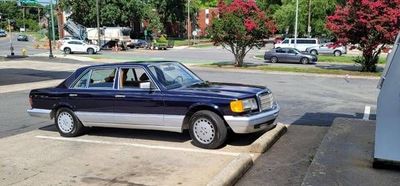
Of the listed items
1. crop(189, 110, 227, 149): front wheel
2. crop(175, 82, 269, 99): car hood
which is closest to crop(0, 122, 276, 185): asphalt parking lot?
crop(189, 110, 227, 149): front wheel

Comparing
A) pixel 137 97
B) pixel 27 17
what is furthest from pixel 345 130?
pixel 27 17

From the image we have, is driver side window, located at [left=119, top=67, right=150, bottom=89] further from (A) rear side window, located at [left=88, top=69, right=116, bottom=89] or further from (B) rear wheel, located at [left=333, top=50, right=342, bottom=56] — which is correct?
(B) rear wheel, located at [left=333, top=50, right=342, bottom=56]

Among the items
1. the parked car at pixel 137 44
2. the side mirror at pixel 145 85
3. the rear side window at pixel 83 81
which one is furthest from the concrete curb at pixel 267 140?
the parked car at pixel 137 44

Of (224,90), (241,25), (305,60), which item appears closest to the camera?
(224,90)

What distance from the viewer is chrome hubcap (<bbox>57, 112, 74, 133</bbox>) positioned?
8.68 m

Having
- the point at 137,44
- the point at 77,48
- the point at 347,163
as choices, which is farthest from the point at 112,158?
the point at 137,44

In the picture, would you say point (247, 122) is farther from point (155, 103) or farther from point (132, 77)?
point (132, 77)

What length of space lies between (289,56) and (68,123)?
31.3 meters

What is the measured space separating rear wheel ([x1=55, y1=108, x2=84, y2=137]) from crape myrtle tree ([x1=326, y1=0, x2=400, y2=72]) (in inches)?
796

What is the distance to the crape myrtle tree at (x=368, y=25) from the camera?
24484 mm

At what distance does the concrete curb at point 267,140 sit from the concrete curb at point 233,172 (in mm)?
711

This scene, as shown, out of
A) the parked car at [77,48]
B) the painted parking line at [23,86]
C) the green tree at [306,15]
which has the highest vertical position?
the green tree at [306,15]

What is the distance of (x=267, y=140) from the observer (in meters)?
7.50

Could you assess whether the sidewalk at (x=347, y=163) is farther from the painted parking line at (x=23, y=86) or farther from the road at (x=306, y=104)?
the painted parking line at (x=23, y=86)
